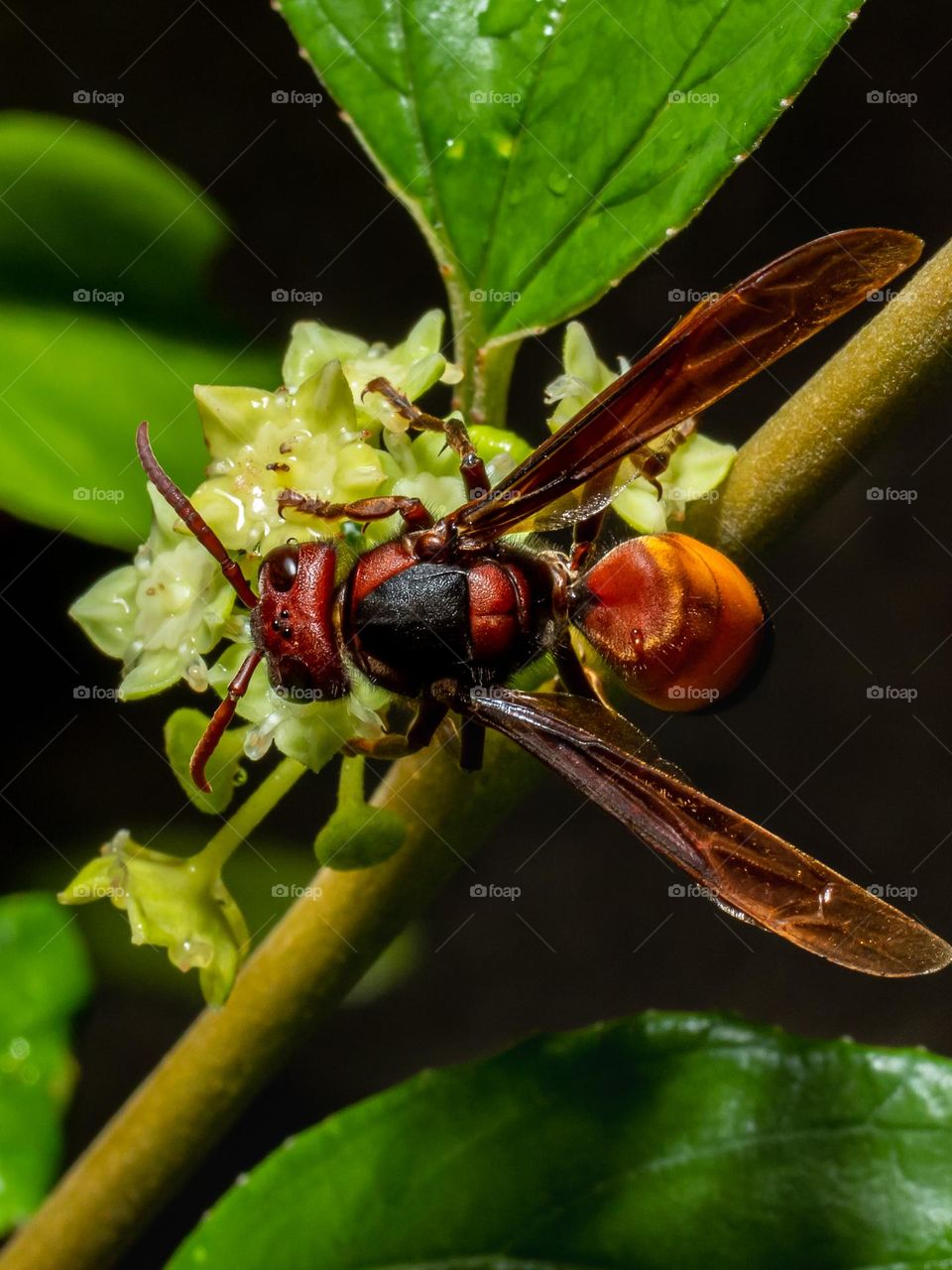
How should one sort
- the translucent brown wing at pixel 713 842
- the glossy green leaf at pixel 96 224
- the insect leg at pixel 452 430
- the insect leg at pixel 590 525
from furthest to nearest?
the glossy green leaf at pixel 96 224, the insect leg at pixel 590 525, the insect leg at pixel 452 430, the translucent brown wing at pixel 713 842

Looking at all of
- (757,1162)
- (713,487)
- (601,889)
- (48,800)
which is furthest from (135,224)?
(601,889)

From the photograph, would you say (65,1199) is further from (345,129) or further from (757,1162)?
(345,129)

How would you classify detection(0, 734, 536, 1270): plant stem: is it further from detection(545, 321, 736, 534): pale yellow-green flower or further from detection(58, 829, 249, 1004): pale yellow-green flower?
detection(545, 321, 736, 534): pale yellow-green flower

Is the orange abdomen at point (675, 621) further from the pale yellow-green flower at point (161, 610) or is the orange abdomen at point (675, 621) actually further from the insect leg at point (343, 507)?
the pale yellow-green flower at point (161, 610)

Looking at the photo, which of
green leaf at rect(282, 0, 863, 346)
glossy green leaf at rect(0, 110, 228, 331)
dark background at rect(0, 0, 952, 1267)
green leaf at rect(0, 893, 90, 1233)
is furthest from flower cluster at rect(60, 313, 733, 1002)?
dark background at rect(0, 0, 952, 1267)

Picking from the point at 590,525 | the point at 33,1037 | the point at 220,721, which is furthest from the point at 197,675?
the point at 33,1037

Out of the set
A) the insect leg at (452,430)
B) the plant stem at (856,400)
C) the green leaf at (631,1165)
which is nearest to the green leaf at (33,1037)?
the green leaf at (631,1165)

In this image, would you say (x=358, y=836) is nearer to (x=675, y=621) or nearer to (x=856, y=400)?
(x=675, y=621)
